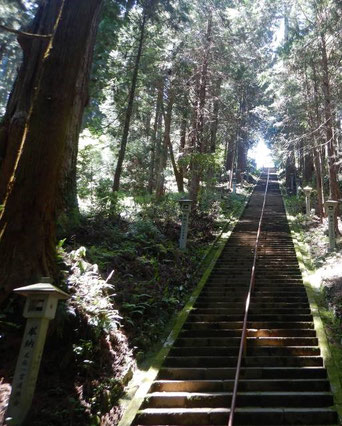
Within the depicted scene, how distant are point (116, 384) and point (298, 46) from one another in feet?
48.6

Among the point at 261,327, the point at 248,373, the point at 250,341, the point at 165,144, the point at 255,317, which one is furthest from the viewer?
the point at 165,144

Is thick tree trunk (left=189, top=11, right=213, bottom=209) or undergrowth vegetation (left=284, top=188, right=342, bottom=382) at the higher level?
thick tree trunk (left=189, top=11, right=213, bottom=209)

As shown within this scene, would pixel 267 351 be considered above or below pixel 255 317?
below

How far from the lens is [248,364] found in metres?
6.73

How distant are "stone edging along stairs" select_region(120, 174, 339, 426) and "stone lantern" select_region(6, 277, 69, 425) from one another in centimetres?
168

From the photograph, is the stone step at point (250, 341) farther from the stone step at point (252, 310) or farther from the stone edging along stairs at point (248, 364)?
the stone step at point (252, 310)

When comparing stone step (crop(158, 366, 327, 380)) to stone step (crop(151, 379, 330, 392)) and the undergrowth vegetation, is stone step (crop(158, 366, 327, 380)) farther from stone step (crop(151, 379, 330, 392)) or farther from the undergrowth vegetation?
the undergrowth vegetation

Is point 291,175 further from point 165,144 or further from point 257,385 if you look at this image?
point 257,385

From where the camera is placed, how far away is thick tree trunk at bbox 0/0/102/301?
→ 534 cm

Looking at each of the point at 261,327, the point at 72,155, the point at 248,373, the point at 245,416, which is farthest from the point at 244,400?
the point at 72,155

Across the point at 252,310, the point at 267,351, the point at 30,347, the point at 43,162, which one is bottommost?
the point at 267,351

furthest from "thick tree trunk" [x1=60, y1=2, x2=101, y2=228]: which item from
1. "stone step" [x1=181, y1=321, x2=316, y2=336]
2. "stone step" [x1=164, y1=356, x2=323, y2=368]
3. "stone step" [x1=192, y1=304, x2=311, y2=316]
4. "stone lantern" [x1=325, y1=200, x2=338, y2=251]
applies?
"stone lantern" [x1=325, y1=200, x2=338, y2=251]

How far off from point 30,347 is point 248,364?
3.82 metres

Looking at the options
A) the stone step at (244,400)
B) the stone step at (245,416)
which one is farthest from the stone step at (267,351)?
the stone step at (245,416)
